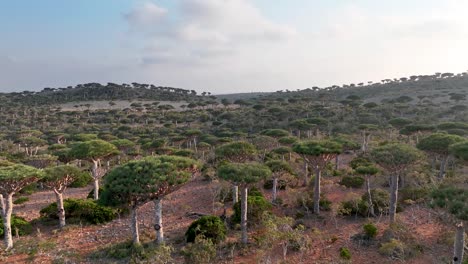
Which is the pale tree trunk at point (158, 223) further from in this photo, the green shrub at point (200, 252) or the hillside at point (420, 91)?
the hillside at point (420, 91)

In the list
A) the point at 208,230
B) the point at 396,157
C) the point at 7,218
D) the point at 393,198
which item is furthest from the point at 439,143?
the point at 7,218

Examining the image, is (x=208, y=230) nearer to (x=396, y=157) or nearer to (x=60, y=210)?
(x=60, y=210)

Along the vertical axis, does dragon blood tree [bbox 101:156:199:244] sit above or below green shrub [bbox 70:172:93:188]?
above

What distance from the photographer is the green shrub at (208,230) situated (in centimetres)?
1792

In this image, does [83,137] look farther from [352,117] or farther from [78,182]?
[352,117]

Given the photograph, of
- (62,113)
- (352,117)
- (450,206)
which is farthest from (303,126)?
(62,113)

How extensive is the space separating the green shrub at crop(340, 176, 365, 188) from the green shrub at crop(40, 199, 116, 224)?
17721 mm

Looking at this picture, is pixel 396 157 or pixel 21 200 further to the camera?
pixel 21 200

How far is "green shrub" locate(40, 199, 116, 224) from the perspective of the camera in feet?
71.9

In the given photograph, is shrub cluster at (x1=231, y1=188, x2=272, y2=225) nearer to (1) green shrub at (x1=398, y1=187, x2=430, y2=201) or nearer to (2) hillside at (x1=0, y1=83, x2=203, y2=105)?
(1) green shrub at (x1=398, y1=187, x2=430, y2=201)

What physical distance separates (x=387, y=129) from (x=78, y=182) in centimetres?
4334

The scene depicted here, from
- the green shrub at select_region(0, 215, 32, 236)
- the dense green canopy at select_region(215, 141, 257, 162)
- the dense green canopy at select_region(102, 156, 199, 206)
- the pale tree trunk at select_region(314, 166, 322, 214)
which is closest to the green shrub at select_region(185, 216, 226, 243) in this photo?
the dense green canopy at select_region(102, 156, 199, 206)

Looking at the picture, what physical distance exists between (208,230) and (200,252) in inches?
105

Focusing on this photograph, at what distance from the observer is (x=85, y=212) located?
73.2ft
